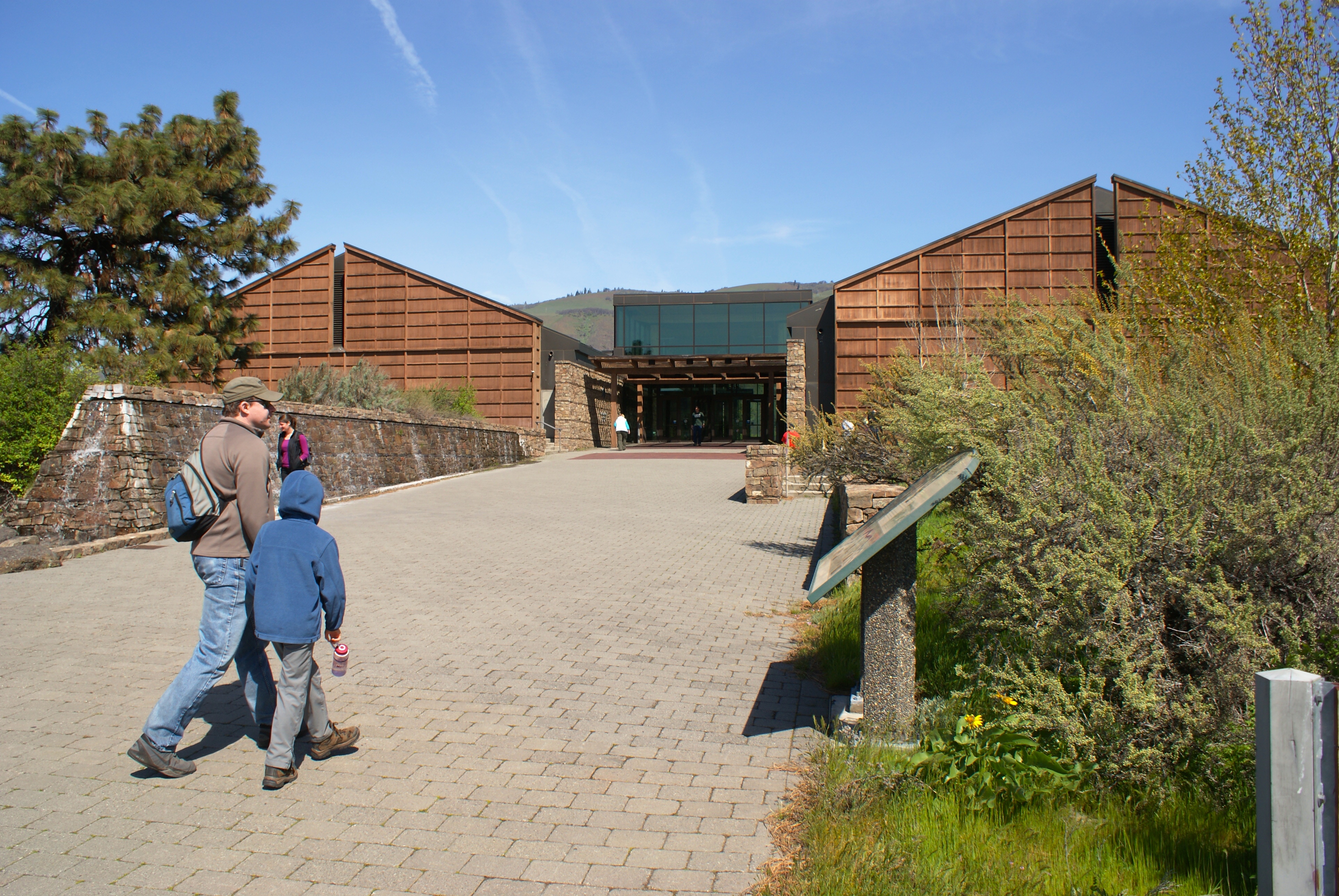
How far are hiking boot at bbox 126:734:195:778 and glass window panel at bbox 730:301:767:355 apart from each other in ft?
124

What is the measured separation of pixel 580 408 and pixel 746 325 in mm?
11004

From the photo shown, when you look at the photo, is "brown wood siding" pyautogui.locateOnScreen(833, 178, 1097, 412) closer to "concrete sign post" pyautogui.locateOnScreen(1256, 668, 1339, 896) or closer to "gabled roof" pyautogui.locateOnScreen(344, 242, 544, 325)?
"gabled roof" pyautogui.locateOnScreen(344, 242, 544, 325)

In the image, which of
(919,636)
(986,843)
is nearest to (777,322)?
(919,636)

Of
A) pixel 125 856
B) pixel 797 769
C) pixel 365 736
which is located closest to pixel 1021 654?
pixel 797 769

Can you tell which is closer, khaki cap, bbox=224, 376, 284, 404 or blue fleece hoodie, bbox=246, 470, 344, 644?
blue fleece hoodie, bbox=246, 470, 344, 644

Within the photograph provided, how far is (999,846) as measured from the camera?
A: 2.97 m

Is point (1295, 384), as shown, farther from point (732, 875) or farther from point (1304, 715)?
point (732, 875)

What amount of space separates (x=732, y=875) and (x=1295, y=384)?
371cm

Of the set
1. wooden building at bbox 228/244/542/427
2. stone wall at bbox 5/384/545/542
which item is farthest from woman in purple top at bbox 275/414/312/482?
wooden building at bbox 228/244/542/427

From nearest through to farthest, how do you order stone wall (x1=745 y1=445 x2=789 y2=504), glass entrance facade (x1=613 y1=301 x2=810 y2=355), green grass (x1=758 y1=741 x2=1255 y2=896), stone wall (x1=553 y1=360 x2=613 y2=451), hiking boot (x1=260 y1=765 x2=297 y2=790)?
green grass (x1=758 y1=741 x2=1255 y2=896), hiking boot (x1=260 y1=765 x2=297 y2=790), stone wall (x1=745 y1=445 x2=789 y2=504), stone wall (x1=553 y1=360 x2=613 y2=451), glass entrance facade (x1=613 y1=301 x2=810 y2=355)

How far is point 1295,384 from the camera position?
4.18m

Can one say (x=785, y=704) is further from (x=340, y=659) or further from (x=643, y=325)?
(x=643, y=325)

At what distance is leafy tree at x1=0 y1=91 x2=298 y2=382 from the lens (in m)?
23.3

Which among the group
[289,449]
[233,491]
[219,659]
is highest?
[289,449]
